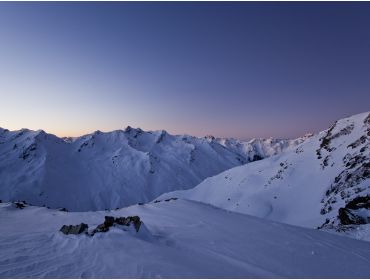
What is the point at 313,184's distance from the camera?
40.9 m

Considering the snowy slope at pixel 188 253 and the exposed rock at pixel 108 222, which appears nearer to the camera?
the snowy slope at pixel 188 253

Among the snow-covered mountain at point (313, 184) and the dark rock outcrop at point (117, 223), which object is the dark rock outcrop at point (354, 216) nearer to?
the snow-covered mountain at point (313, 184)

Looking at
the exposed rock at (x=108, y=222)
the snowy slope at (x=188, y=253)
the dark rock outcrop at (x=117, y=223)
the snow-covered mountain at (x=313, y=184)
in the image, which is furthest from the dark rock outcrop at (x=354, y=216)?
the exposed rock at (x=108, y=222)

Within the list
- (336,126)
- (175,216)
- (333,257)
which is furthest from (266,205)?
(333,257)

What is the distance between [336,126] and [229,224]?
46.5 meters

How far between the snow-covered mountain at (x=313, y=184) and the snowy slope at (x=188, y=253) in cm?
1159

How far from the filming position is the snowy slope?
7.74 metres

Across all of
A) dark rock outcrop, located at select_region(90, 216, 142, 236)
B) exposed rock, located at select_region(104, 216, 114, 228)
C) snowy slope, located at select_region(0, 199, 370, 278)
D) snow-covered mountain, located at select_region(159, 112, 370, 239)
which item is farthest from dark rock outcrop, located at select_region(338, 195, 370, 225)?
exposed rock, located at select_region(104, 216, 114, 228)

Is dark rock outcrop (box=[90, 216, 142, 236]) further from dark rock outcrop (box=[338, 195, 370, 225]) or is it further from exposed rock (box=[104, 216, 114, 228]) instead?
dark rock outcrop (box=[338, 195, 370, 225])

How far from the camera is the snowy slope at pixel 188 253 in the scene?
774 centimetres

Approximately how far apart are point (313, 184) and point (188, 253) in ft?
120

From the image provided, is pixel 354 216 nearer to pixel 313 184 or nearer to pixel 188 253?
pixel 188 253

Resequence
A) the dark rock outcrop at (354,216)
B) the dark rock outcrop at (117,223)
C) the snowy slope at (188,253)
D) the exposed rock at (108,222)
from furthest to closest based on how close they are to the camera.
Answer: the dark rock outcrop at (354,216), the exposed rock at (108,222), the dark rock outcrop at (117,223), the snowy slope at (188,253)

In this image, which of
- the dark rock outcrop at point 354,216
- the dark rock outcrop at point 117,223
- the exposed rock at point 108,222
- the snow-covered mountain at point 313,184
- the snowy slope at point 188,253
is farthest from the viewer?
the snow-covered mountain at point 313,184
